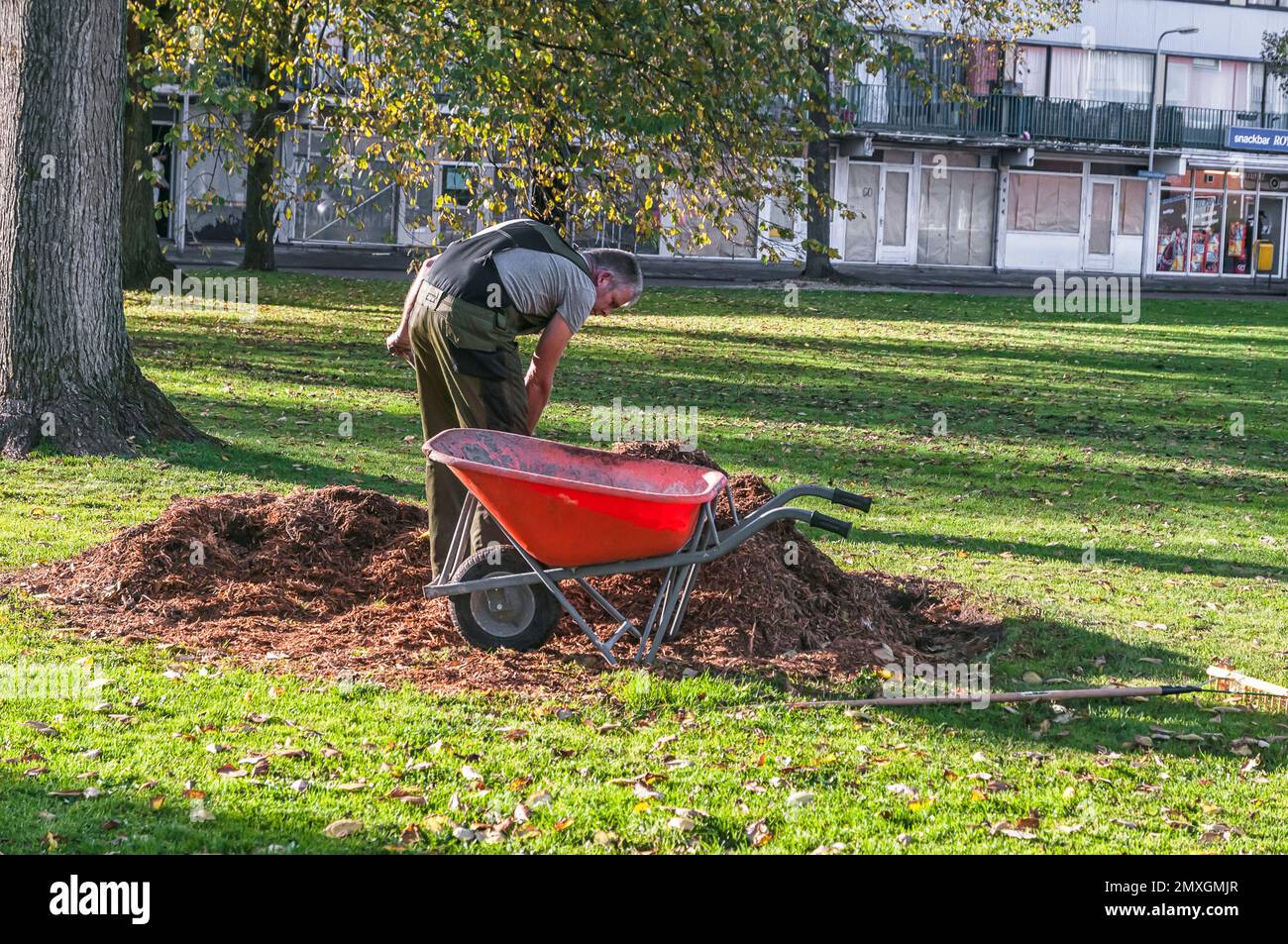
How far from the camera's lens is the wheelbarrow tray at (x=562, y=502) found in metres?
5.98

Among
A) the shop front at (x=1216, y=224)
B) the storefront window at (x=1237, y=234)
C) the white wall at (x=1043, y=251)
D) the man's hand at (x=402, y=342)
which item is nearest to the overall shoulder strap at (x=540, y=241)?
the man's hand at (x=402, y=342)

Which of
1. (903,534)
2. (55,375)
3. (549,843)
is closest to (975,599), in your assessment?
(903,534)

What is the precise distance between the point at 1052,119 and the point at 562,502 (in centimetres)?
4412

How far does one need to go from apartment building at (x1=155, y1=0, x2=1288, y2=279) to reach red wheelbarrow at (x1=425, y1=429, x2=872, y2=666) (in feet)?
124

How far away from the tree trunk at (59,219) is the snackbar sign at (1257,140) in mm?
44279

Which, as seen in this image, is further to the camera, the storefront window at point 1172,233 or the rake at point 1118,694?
the storefront window at point 1172,233

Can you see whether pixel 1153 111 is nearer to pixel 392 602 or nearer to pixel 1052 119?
pixel 1052 119

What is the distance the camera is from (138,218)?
23828mm

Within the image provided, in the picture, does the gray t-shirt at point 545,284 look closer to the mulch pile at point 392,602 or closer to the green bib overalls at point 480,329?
the green bib overalls at point 480,329

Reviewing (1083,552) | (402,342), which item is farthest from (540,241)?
(1083,552)

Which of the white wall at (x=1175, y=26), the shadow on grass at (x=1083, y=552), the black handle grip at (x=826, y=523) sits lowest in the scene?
the shadow on grass at (x=1083, y=552)

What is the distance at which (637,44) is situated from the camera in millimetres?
11516

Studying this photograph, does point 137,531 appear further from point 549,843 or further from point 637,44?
point 637,44

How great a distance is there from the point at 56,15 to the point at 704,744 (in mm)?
7861
